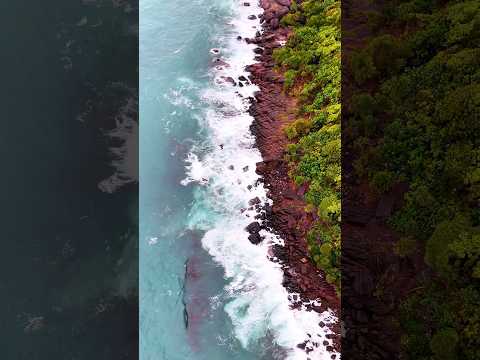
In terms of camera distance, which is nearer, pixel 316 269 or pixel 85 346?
pixel 85 346

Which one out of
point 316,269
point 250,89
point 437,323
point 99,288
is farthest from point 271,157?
point 99,288

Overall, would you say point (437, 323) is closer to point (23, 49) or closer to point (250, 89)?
point (23, 49)

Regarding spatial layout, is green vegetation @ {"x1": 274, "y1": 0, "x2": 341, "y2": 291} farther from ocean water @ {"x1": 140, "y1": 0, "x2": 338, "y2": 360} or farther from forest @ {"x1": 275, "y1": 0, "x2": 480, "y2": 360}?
ocean water @ {"x1": 140, "y1": 0, "x2": 338, "y2": 360}

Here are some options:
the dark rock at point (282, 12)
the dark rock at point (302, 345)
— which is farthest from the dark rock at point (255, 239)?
the dark rock at point (282, 12)

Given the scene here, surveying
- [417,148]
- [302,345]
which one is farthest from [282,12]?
[302,345]

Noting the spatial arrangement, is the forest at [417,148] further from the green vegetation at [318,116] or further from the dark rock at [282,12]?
the dark rock at [282,12]

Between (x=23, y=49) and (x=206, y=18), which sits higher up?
(x=23, y=49)

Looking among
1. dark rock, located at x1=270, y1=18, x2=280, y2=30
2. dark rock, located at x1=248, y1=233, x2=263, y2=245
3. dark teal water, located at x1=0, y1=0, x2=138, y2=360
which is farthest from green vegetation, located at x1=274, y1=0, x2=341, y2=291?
dark teal water, located at x1=0, y1=0, x2=138, y2=360
